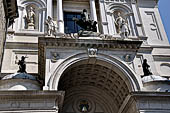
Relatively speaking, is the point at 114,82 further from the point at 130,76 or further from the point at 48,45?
the point at 48,45

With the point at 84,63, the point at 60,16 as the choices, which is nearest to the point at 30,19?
the point at 60,16

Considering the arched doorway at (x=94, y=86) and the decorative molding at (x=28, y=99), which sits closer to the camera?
the decorative molding at (x=28, y=99)

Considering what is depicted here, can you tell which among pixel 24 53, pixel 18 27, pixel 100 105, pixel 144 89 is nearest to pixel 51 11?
pixel 18 27

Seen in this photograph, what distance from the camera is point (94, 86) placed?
16656mm

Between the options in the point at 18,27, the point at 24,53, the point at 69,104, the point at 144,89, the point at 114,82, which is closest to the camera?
the point at 144,89

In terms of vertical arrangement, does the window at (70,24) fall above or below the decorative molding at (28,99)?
above

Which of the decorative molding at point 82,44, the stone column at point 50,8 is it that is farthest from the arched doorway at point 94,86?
the stone column at point 50,8

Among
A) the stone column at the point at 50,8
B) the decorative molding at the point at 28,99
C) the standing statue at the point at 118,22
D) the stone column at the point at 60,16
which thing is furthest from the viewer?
the standing statue at the point at 118,22

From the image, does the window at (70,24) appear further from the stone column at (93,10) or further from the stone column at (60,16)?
the stone column at (93,10)

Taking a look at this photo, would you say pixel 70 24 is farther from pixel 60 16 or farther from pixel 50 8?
pixel 50 8

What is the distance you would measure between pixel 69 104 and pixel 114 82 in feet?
11.7

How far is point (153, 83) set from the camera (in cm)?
1379

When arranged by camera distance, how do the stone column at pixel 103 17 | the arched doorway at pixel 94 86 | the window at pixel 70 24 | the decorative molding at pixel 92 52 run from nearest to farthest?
the decorative molding at pixel 92 52 → the arched doorway at pixel 94 86 → the stone column at pixel 103 17 → the window at pixel 70 24

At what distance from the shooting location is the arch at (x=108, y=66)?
1351cm
